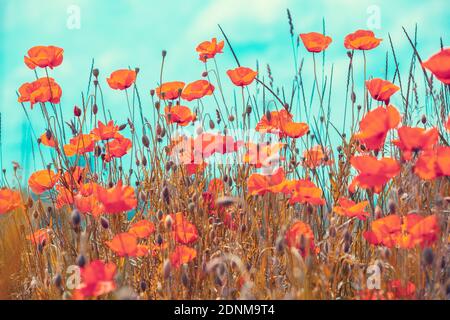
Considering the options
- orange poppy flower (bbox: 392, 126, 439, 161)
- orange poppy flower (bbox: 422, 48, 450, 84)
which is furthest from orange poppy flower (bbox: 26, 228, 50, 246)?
orange poppy flower (bbox: 422, 48, 450, 84)

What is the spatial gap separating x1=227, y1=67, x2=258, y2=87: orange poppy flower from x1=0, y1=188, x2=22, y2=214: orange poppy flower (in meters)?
0.88

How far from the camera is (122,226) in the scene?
235 centimetres

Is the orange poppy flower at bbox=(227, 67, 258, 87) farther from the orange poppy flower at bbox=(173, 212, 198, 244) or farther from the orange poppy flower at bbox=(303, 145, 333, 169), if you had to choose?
the orange poppy flower at bbox=(173, 212, 198, 244)

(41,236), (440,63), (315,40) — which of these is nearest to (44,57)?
(41,236)

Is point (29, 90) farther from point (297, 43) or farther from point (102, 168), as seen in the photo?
point (297, 43)

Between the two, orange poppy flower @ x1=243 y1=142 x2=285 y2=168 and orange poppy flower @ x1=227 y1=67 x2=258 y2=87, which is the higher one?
orange poppy flower @ x1=227 y1=67 x2=258 y2=87

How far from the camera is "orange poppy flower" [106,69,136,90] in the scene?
2.29 meters

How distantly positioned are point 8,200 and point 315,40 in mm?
1220

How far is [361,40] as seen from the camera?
89.7 inches

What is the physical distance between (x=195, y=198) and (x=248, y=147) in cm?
26

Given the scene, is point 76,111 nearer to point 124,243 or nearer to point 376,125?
point 124,243

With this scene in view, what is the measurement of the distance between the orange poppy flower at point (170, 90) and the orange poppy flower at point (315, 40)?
467 mm
